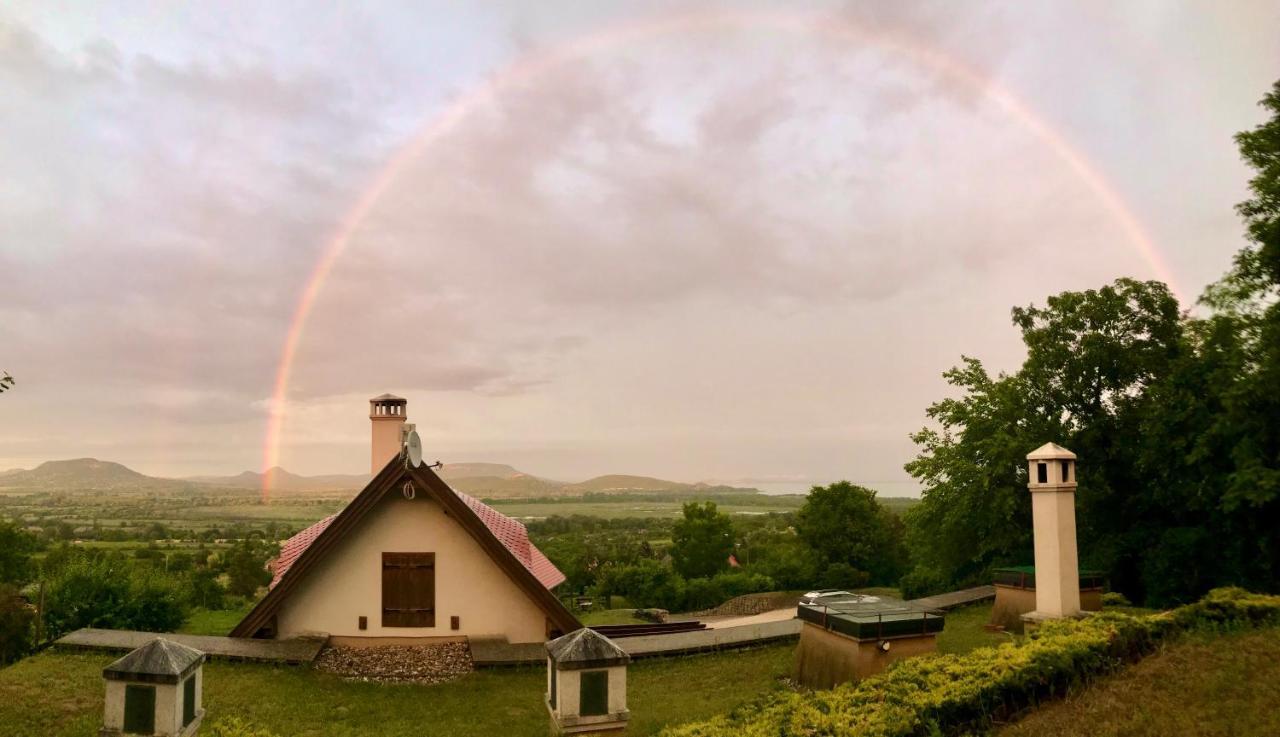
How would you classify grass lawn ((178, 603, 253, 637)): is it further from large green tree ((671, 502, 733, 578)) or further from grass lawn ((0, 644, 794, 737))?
large green tree ((671, 502, 733, 578))

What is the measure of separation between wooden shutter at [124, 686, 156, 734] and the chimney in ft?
31.1

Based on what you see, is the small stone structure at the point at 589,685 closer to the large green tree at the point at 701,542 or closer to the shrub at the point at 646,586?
the shrub at the point at 646,586

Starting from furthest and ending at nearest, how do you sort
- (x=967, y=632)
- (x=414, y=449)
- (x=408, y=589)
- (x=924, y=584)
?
(x=924, y=584)
(x=967, y=632)
(x=408, y=589)
(x=414, y=449)

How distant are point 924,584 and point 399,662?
19022 millimetres

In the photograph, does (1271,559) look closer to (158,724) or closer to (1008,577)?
(1008,577)

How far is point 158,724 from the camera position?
7.54 metres

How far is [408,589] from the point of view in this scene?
15.1 meters

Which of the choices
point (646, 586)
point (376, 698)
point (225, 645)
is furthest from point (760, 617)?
point (225, 645)

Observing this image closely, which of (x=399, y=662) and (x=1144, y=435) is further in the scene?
(x=1144, y=435)

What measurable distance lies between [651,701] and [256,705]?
600 centimetres

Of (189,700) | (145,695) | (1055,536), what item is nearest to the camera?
(145,695)

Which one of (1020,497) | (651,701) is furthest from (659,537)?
(651,701)

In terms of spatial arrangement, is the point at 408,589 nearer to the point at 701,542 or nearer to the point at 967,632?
the point at 967,632

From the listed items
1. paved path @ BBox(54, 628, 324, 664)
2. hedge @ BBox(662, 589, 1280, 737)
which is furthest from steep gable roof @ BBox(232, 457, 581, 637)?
hedge @ BBox(662, 589, 1280, 737)
